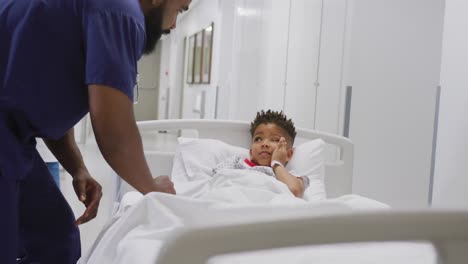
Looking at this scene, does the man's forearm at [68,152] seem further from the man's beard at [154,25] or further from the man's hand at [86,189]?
the man's beard at [154,25]

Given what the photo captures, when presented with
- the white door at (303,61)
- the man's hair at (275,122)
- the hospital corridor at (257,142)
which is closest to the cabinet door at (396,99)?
the hospital corridor at (257,142)

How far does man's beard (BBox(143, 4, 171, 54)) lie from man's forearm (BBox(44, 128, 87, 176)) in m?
0.42

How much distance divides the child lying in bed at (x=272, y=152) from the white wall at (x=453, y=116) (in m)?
0.76

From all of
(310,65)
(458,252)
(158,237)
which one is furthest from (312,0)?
(458,252)

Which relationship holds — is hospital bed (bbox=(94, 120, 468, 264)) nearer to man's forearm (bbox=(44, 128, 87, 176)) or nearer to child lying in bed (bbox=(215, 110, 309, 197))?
man's forearm (bbox=(44, 128, 87, 176))

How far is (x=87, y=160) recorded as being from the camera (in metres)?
6.25

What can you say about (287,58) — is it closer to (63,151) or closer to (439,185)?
(439,185)

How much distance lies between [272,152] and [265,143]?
2.2 inches

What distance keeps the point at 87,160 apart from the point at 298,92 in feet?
9.79

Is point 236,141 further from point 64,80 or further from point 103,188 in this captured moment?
point 103,188

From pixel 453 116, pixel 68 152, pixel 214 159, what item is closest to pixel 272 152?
pixel 214 159

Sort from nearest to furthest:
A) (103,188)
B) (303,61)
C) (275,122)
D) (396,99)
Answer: (275,122) → (396,99) → (303,61) → (103,188)

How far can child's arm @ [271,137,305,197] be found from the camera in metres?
2.27

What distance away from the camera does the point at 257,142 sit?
2564 mm
